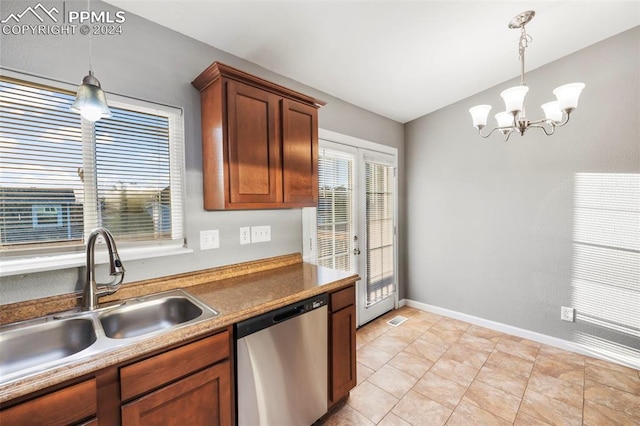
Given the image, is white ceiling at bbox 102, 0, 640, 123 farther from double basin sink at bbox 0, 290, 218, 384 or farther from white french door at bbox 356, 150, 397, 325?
double basin sink at bbox 0, 290, 218, 384

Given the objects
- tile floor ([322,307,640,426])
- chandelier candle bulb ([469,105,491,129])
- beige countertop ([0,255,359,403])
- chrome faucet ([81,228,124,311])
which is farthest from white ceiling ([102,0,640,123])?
tile floor ([322,307,640,426])

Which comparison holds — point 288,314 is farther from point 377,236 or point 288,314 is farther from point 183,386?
point 377,236

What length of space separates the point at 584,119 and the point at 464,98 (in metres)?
1.10

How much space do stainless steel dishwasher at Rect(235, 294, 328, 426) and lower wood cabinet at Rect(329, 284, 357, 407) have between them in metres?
0.07

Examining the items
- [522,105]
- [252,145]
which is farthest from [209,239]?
[522,105]

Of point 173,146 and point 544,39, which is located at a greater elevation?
point 544,39

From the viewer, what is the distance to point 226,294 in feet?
5.23

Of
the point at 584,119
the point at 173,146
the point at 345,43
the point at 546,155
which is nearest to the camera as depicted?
the point at 173,146

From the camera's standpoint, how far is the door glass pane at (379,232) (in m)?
3.22

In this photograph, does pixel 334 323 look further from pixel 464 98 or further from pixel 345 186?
pixel 464 98

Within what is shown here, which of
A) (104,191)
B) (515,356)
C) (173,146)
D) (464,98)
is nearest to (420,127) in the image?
(464,98)

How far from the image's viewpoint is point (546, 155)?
273cm

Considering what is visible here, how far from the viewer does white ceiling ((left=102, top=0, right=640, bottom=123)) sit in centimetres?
167

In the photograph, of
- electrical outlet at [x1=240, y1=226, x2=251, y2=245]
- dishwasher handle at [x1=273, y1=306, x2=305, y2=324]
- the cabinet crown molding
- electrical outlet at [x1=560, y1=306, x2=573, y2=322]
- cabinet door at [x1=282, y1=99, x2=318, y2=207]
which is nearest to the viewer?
dishwasher handle at [x1=273, y1=306, x2=305, y2=324]
